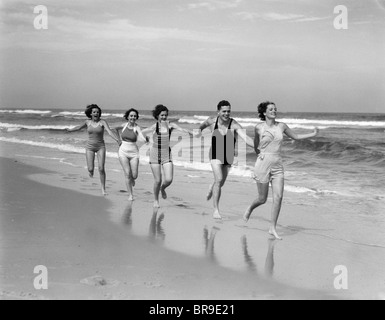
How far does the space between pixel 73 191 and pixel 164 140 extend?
2462mm

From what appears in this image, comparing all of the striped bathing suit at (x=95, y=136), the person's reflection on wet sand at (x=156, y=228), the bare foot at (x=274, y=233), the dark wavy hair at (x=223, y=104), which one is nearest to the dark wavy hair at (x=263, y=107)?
the dark wavy hair at (x=223, y=104)

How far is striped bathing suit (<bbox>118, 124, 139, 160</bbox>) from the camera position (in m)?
8.95

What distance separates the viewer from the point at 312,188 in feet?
35.0

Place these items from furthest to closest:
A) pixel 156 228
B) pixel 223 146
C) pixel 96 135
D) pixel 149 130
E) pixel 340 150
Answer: pixel 340 150, pixel 96 135, pixel 149 130, pixel 223 146, pixel 156 228

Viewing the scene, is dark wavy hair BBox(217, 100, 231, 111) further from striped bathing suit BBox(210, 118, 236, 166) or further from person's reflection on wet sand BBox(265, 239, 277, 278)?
person's reflection on wet sand BBox(265, 239, 277, 278)

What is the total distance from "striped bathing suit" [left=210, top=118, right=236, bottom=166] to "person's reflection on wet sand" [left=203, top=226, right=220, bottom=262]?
1114 millimetres

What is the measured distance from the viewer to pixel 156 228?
6.89 meters

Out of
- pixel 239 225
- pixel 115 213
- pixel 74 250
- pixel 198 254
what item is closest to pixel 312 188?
pixel 239 225

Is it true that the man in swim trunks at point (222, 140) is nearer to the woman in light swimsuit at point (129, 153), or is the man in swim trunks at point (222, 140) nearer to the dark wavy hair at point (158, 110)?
the dark wavy hair at point (158, 110)

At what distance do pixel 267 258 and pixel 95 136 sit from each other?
196 inches

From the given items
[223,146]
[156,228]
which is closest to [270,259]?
[156,228]

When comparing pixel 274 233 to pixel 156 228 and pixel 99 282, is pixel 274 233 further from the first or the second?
pixel 99 282

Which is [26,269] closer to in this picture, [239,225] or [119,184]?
[239,225]

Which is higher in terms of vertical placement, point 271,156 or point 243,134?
point 243,134
